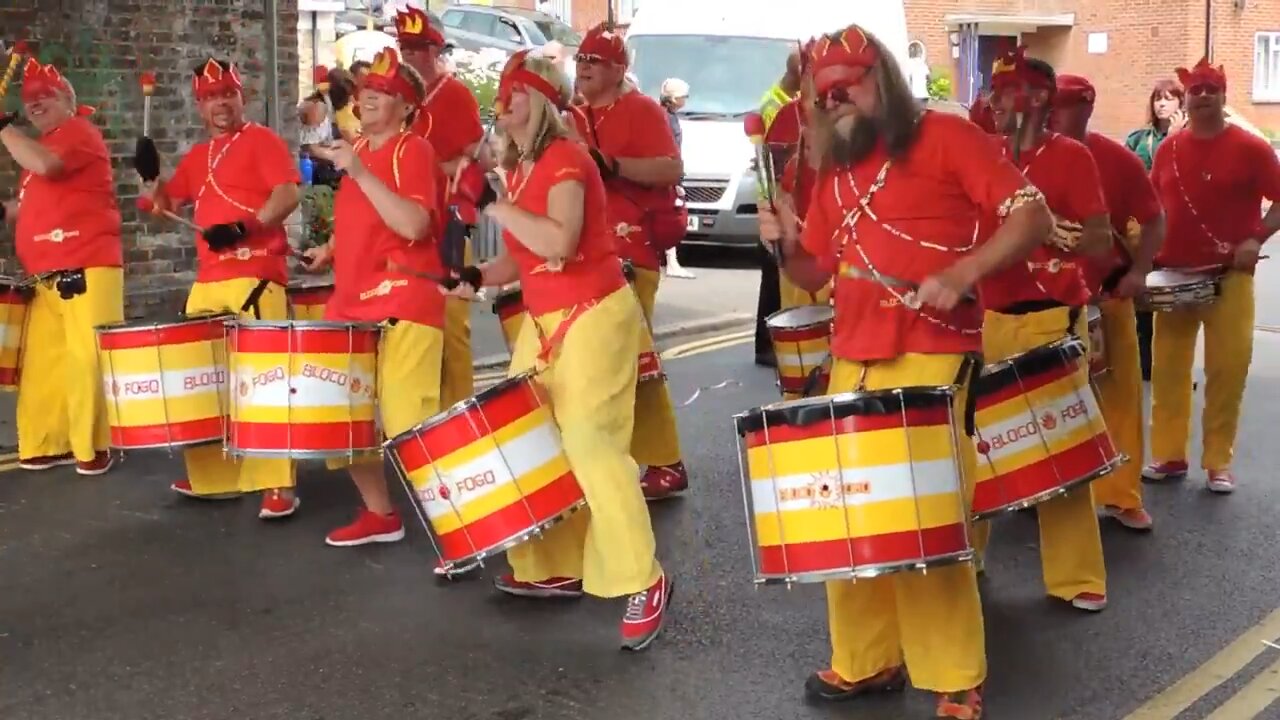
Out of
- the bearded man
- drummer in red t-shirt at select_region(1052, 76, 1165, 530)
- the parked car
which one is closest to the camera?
the bearded man

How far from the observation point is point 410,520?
700 centimetres

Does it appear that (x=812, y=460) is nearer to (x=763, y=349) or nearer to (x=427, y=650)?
(x=427, y=650)

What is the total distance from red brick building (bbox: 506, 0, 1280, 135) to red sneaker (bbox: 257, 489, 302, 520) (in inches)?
1058

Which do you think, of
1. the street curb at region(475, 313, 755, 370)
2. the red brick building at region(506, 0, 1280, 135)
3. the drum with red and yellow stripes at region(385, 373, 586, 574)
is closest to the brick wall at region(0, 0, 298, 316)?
the street curb at region(475, 313, 755, 370)

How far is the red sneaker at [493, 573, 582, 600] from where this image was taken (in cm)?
586

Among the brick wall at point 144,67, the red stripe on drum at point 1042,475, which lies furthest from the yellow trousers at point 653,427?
the brick wall at point 144,67

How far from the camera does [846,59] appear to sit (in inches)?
167

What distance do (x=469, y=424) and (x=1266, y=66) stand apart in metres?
32.0

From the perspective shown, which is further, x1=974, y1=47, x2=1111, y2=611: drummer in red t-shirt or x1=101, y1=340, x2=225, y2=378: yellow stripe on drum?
x1=101, y1=340, x2=225, y2=378: yellow stripe on drum

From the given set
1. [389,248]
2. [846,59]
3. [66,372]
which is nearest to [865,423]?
[846,59]

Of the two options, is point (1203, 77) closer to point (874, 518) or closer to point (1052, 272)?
point (1052, 272)

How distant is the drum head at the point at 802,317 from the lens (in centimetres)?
740

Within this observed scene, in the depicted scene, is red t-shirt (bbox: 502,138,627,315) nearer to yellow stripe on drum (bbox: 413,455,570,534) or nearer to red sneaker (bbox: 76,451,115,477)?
yellow stripe on drum (bbox: 413,455,570,534)

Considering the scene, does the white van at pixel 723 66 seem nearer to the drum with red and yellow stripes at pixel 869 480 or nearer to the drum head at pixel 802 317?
the drum head at pixel 802 317
